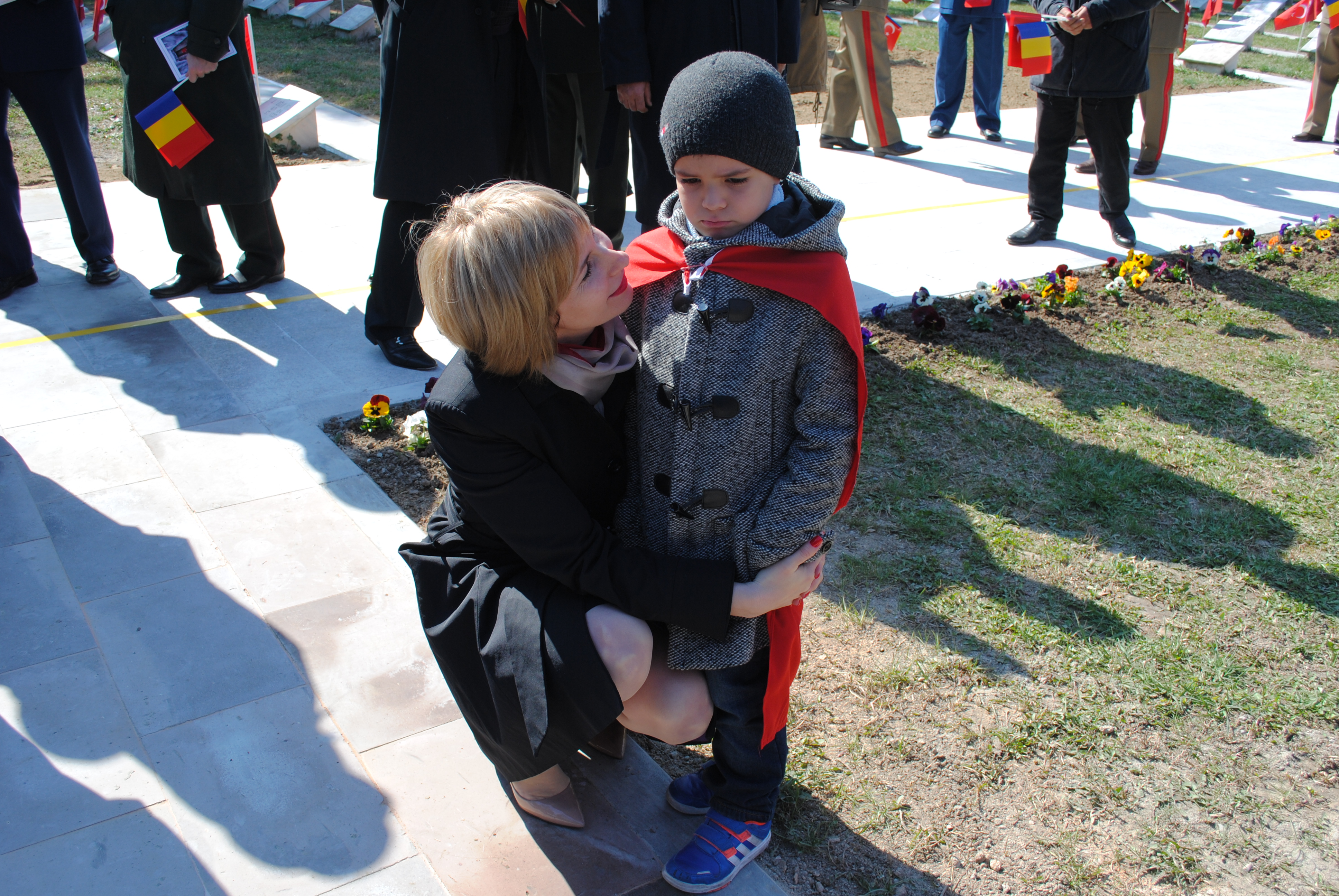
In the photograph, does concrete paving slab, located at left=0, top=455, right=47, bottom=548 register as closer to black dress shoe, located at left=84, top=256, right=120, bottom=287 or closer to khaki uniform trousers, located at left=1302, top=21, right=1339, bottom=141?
black dress shoe, located at left=84, top=256, right=120, bottom=287

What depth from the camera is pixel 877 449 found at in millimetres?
3732

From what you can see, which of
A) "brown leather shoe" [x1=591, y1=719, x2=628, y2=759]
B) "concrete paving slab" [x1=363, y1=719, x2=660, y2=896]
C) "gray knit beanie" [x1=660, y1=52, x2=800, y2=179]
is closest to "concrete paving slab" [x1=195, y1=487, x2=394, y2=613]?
"concrete paving slab" [x1=363, y1=719, x2=660, y2=896]

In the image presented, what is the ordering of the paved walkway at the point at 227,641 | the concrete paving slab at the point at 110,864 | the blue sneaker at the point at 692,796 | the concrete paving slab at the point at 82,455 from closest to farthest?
1. the concrete paving slab at the point at 110,864
2. the paved walkway at the point at 227,641
3. the blue sneaker at the point at 692,796
4. the concrete paving slab at the point at 82,455

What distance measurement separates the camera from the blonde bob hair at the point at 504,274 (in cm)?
168

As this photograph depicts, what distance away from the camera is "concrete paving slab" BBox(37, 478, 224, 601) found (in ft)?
9.13

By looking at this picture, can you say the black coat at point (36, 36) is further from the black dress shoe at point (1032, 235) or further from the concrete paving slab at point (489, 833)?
the black dress shoe at point (1032, 235)

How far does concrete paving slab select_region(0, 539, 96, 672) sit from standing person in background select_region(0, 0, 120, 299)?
7.96 feet

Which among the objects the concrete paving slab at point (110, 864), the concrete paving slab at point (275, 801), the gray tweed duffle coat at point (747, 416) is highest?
the gray tweed duffle coat at point (747, 416)

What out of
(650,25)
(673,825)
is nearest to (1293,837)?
(673,825)

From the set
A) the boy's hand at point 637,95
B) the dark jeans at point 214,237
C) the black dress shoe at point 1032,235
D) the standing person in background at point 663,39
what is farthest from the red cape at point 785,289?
the black dress shoe at point 1032,235

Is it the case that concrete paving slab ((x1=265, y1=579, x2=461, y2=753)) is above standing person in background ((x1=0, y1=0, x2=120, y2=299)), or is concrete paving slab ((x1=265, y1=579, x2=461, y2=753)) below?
below

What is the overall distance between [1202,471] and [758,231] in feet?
8.64

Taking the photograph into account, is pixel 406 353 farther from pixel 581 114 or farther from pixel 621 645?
pixel 621 645

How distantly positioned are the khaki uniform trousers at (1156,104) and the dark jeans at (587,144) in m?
4.18
